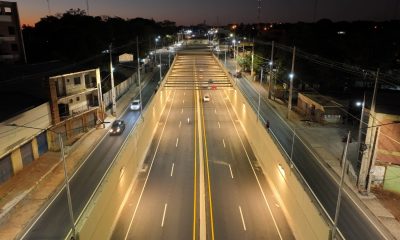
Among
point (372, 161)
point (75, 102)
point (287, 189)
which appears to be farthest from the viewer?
point (75, 102)

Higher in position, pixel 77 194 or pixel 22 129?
pixel 22 129

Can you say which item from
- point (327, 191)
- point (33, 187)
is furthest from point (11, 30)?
point (327, 191)

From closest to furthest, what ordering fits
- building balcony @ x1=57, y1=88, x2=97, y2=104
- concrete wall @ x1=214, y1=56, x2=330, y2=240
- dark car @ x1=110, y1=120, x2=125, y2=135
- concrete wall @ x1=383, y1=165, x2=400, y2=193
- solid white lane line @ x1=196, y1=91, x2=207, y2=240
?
concrete wall @ x1=214, y1=56, x2=330, y2=240 → solid white lane line @ x1=196, y1=91, x2=207, y2=240 → concrete wall @ x1=383, y1=165, x2=400, y2=193 → building balcony @ x1=57, y1=88, x2=97, y2=104 → dark car @ x1=110, y1=120, x2=125, y2=135

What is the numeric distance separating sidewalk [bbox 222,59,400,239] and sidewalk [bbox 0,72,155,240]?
25.5 metres

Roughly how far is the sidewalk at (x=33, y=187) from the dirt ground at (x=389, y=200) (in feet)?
89.3

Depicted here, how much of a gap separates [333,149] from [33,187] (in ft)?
100

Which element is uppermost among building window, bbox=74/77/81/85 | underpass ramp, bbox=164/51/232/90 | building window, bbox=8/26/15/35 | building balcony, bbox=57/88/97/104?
building window, bbox=8/26/15/35

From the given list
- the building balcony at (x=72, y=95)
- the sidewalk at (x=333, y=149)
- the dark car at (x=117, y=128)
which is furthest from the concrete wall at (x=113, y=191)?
the sidewalk at (x=333, y=149)

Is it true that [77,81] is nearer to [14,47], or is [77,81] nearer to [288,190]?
[14,47]

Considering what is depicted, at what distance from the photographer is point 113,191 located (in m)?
23.5

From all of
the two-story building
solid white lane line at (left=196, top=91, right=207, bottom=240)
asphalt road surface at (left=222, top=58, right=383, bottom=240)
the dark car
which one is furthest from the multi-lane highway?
the two-story building

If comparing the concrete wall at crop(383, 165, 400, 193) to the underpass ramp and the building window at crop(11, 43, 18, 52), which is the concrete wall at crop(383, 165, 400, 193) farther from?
the building window at crop(11, 43, 18, 52)

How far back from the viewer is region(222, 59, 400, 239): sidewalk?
22.7 meters

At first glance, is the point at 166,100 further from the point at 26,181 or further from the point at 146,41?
the point at 146,41
